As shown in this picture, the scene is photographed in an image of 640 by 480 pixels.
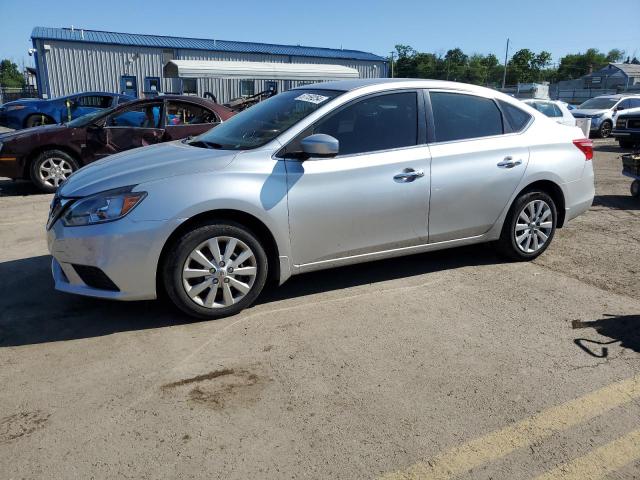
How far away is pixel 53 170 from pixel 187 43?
24.7m

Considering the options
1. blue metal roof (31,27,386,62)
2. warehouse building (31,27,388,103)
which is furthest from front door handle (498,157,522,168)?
blue metal roof (31,27,386,62)

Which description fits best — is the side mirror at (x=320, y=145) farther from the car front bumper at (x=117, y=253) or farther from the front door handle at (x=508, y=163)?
the front door handle at (x=508, y=163)

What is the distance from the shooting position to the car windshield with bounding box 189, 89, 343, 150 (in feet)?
13.4

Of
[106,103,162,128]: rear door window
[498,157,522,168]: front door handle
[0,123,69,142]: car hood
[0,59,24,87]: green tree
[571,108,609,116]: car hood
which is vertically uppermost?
[0,59,24,87]: green tree

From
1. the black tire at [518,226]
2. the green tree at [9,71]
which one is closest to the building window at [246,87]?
the black tire at [518,226]

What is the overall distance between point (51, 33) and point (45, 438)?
29966 millimetres

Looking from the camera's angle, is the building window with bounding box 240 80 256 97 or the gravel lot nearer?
the gravel lot

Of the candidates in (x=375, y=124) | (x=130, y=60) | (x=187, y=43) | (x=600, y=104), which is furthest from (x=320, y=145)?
(x=187, y=43)

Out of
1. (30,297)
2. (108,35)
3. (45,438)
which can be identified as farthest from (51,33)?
(45,438)

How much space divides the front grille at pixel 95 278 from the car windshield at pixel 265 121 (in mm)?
1325

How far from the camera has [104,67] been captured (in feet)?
91.9

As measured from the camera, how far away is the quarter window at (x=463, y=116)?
4.55 metres

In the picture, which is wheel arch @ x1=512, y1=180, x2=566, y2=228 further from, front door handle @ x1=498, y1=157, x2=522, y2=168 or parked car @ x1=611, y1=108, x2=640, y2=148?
parked car @ x1=611, y1=108, x2=640, y2=148

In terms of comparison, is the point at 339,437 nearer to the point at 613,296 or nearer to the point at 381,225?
the point at 381,225
